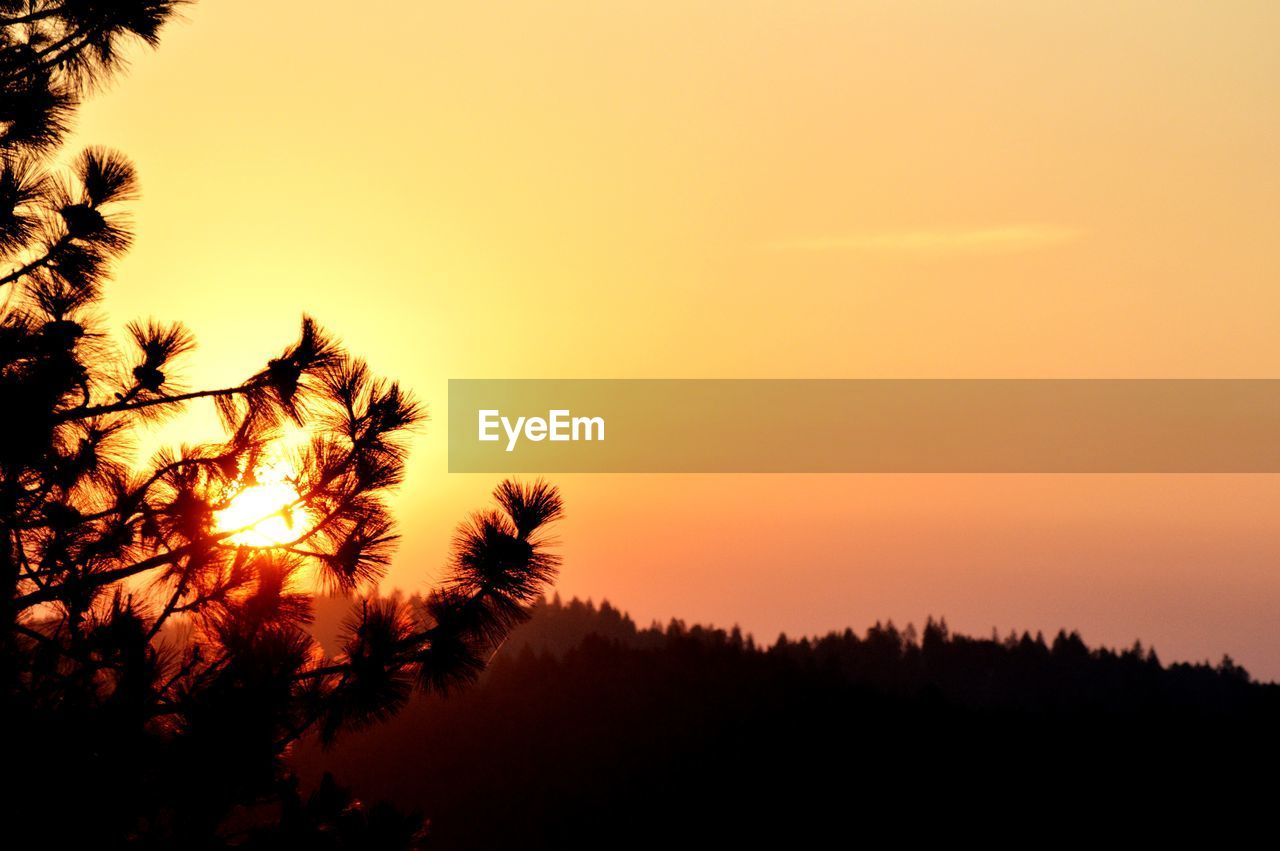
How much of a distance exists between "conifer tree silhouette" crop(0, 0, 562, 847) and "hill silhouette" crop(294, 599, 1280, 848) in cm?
9388

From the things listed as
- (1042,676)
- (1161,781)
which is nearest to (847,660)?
(1042,676)

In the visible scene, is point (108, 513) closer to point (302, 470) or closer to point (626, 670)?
point (302, 470)

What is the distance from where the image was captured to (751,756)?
10794cm

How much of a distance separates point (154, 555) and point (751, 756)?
339 ft

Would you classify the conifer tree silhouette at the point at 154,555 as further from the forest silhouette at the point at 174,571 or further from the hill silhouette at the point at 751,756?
the hill silhouette at the point at 751,756

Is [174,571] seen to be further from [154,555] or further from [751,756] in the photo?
[751,756]

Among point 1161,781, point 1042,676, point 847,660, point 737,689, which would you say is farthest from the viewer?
point 847,660

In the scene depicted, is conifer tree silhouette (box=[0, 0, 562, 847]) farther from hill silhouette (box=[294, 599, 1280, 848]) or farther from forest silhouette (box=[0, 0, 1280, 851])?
hill silhouette (box=[294, 599, 1280, 848])

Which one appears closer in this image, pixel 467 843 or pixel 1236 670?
pixel 467 843

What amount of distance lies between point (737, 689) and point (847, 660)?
106 ft

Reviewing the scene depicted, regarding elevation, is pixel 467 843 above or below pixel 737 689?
below

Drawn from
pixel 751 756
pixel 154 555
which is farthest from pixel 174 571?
pixel 751 756

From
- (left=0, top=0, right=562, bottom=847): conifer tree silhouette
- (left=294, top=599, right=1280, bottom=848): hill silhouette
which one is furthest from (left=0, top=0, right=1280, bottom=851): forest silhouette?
(left=294, top=599, right=1280, bottom=848): hill silhouette

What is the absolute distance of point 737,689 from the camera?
112m
